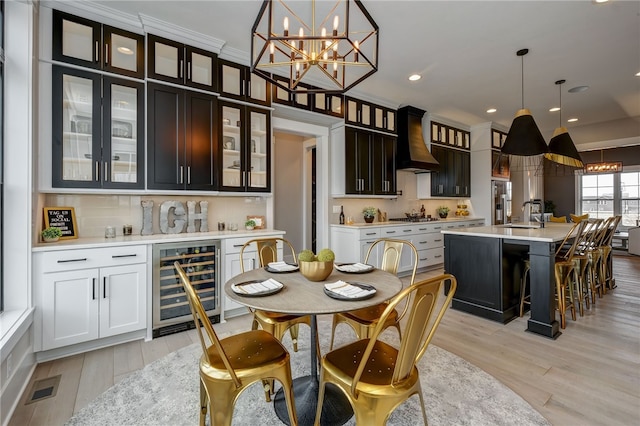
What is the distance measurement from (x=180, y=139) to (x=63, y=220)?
1.32 meters

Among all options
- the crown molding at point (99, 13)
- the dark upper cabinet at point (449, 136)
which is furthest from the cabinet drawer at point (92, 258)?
the dark upper cabinet at point (449, 136)

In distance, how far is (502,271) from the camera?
3230 mm

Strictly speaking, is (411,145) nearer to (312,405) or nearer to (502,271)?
(502,271)

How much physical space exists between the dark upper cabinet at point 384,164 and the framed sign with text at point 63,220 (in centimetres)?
405

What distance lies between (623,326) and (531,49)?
3.21 meters

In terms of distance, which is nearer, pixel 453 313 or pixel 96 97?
pixel 96 97

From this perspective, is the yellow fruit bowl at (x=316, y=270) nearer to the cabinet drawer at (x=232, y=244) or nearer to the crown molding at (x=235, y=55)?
the cabinet drawer at (x=232, y=244)

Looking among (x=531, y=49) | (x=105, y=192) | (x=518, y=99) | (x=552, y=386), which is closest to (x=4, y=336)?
(x=105, y=192)

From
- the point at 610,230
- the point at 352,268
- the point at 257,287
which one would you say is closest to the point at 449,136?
the point at 610,230

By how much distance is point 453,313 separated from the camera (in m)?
3.53

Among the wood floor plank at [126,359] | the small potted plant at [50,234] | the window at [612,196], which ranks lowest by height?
the wood floor plank at [126,359]

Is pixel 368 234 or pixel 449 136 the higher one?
pixel 449 136

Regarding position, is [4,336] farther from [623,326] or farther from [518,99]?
[518,99]

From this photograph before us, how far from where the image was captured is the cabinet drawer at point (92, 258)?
2.39 metres
